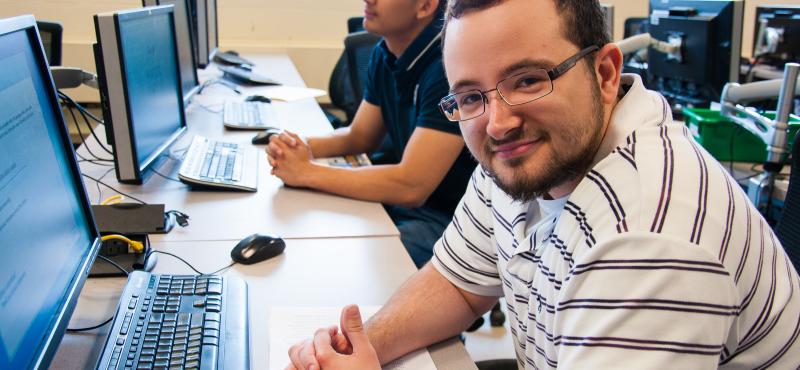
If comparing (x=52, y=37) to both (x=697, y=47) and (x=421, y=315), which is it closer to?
(x=421, y=315)

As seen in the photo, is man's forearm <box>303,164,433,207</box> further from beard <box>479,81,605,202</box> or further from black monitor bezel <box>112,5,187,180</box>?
beard <box>479,81,605,202</box>

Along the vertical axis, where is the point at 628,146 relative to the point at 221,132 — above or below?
above

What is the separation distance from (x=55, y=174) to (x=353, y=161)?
1.22 metres

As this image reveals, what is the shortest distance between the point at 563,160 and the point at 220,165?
111cm

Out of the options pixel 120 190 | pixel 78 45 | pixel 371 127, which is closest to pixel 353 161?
pixel 371 127

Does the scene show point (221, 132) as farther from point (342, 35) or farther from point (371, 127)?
point (342, 35)

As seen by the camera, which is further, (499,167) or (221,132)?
(221,132)

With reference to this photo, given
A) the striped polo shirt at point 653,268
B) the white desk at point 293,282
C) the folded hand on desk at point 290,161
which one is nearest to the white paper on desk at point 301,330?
the white desk at point 293,282

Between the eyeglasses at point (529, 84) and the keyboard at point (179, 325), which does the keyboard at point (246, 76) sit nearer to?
the keyboard at point (179, 325)

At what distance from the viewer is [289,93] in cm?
280

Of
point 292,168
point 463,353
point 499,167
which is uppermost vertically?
point 499,167

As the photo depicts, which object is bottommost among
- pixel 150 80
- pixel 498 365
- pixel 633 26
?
pixel 498 365

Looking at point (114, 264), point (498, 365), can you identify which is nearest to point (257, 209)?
point (114, 264)

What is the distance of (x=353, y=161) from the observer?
2084 millimetres
